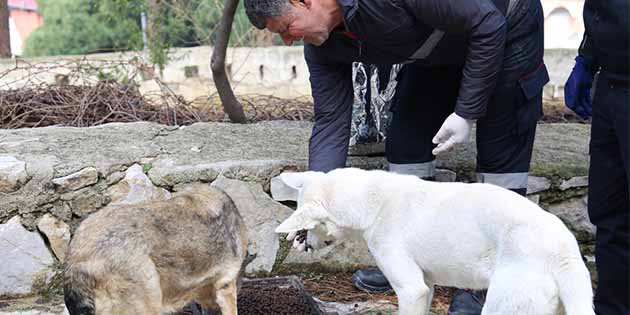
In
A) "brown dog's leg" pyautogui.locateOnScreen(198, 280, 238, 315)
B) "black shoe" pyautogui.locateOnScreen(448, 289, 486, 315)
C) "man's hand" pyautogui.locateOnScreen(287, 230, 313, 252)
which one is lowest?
"black shoe" pyautogui.locateOnScreen(448, 289, 486, 315)

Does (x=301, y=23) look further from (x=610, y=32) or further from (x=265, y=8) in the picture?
(x=610, y=32)

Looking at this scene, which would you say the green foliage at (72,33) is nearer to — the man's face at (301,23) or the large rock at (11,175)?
the large rock at (11,175)

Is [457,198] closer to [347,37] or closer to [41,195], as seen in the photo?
[347,37]

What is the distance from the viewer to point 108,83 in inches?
264

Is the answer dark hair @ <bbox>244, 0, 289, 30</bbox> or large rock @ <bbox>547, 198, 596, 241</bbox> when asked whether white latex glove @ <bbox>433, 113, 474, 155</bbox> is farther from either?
large rock @ <bbox>547, 198, 596, 241</bbox>

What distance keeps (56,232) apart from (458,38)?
2521 mm

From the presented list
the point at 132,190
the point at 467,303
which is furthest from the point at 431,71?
the point at 132,190

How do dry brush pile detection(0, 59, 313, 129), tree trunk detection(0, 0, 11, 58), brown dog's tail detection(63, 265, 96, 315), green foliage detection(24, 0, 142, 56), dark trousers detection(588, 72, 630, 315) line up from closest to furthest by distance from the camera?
brown dog's tail detection(63, 265, 96, 315), dark trousers detection(588, 72, 630, 315), dry brush pile detection(0, 59, 313, 129), tree trunk detection(0, 0, 11, 58), green foliage detection(24, 0, 142, 56)

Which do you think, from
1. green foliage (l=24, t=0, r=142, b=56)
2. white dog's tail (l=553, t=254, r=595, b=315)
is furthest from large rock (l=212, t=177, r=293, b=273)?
green foliage (l=24, t=0, r=142, b=56)

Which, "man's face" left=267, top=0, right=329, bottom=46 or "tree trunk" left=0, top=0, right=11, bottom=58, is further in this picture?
"tree trunk" left=0, top=0, right=11, bottom=58

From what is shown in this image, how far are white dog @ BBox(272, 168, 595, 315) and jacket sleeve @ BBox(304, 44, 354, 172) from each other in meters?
0.63

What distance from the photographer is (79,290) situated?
113 inches

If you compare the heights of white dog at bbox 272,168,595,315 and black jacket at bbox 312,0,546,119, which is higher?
black jacket at bbox 312,0,546,119

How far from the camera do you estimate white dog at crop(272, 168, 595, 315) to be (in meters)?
2.71
